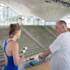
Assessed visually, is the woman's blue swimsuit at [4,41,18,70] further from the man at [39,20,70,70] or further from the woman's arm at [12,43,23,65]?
the man at [39,20,70,70]

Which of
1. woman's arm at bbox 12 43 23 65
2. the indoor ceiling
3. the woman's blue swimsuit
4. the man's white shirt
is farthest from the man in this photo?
the indoor ceiling

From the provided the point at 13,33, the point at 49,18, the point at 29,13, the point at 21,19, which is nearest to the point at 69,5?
the point at 49,18

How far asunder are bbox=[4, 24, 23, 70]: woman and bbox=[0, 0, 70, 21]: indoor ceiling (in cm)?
897

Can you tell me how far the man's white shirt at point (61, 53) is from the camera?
1985 millimetres

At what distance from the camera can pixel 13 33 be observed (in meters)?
2.56

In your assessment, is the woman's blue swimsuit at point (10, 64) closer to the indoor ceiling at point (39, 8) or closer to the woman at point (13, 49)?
the woman at point (13, 49)

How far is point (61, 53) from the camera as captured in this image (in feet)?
6.57

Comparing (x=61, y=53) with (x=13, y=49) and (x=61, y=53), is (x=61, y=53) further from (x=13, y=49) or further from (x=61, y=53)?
(x=13, y=49)

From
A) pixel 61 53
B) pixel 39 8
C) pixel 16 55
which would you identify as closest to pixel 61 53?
pixel 61 53

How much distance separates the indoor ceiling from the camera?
40.3 feet

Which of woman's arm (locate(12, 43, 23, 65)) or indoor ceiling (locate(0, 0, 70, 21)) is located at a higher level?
indoor ceiling (locate(0, 0, 70, 21))

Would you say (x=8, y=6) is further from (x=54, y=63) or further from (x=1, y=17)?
(x=54, y=63)

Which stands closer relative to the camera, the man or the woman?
the man

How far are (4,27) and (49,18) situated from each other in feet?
12.0
